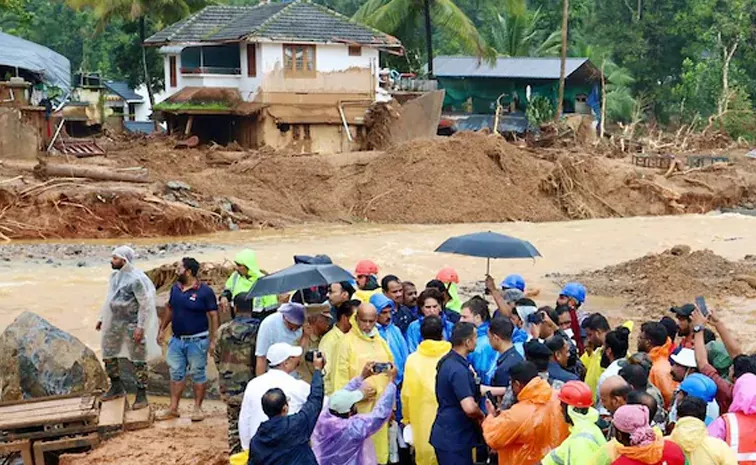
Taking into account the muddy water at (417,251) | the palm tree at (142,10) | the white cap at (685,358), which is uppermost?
the palm tree at (142,10)

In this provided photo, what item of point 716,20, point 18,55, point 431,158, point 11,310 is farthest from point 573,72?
point 11,310

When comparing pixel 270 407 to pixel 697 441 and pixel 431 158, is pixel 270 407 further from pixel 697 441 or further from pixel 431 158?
pixel 431 158

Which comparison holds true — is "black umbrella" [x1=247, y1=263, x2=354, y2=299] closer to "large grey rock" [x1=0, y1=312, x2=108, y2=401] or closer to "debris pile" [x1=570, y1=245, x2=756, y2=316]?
"large grey rock" [x1=0, y1=312, x2=108, y2=401]

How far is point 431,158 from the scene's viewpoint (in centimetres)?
3052

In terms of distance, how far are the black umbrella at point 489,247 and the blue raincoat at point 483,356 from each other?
Answer: 2555 mm

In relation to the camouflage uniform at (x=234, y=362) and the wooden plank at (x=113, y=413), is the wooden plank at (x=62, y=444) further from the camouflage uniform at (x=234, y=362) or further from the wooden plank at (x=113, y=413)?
the camouflage uniform at (x=234, y=362)

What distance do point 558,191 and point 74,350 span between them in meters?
24.3

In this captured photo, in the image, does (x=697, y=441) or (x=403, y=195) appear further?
(x=403, y=195)

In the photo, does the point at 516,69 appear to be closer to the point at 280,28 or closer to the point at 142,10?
the point at 280,28

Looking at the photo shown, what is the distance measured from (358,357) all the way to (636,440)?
2.59m

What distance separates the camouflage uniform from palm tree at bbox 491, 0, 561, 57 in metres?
41.6

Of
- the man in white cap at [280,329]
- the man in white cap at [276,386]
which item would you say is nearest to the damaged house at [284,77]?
the man in white cap at [280,329]

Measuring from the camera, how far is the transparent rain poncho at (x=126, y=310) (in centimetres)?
852

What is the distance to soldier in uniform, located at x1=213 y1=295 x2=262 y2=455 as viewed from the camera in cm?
737
